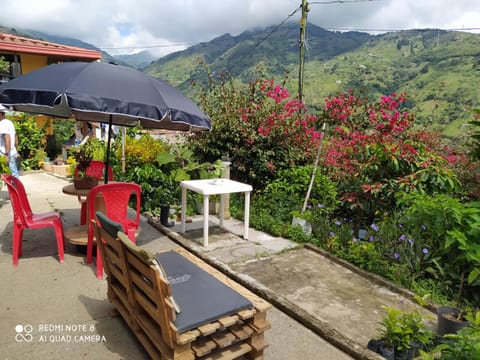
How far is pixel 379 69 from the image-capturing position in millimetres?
74438

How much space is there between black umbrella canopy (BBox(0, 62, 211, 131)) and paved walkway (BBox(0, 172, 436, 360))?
1.86 meters

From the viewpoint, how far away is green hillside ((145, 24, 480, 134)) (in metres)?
11.3

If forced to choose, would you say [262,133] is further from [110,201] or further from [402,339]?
[402,339]

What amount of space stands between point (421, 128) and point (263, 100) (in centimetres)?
313

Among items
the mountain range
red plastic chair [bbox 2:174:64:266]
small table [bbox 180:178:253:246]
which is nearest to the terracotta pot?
red plastic chair [bbox 2:174:64:266]

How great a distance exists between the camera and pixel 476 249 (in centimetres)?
338

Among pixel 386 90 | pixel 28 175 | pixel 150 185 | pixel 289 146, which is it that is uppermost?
pixel 386 90

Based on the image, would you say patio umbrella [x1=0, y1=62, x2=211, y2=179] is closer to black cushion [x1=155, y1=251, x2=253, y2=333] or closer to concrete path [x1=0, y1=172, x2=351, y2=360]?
black cushion [x1=155, y1=251, x2=253, y2=333]

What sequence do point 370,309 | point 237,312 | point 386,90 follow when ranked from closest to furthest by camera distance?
1. point 237,312
2. point 370,309
3. point 386,90

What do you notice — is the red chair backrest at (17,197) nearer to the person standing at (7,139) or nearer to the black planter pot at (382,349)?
the person standing at (7,139)

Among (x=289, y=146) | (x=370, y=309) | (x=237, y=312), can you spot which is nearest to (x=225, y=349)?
(x=237, y=312)

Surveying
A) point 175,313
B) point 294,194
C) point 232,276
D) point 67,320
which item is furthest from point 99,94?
point 294,194

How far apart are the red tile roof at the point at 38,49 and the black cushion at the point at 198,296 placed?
1547cm

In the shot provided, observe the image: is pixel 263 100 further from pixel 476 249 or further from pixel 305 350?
pixel 305 350
